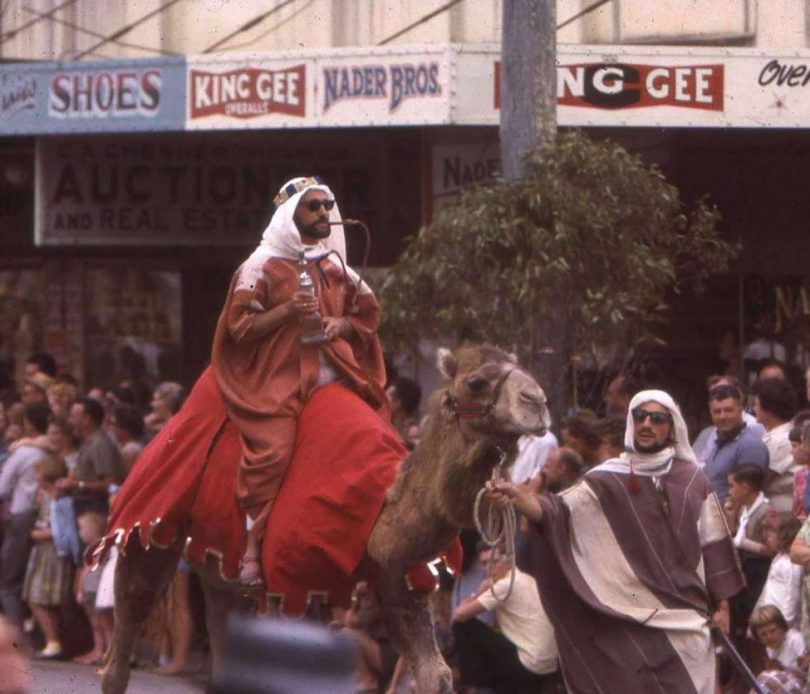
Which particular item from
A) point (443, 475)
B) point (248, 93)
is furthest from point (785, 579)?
point (248, 93)

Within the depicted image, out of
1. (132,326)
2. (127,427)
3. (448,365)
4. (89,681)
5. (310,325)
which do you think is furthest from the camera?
(132,326)

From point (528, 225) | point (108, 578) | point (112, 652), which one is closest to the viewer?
point (112, 652)

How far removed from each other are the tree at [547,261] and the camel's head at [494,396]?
4.06 m

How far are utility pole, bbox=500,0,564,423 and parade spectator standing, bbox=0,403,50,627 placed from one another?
440 centimetres

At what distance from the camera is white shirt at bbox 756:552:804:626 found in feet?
34.1

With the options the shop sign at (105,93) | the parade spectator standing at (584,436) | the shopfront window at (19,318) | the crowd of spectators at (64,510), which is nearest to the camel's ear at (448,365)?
the parade spectator standing at (584,436)

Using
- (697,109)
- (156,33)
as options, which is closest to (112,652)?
(697,109)

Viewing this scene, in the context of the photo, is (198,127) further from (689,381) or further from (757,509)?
(757,509)

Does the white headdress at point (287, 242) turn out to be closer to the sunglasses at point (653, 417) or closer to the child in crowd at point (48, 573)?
the sunglasses at point (653, 417)

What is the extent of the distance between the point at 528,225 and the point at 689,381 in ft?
14.9

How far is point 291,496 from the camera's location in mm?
8484

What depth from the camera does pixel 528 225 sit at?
1210cm

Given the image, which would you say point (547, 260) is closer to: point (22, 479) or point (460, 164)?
point (460, 164)

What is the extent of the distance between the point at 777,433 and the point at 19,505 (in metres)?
6.21
